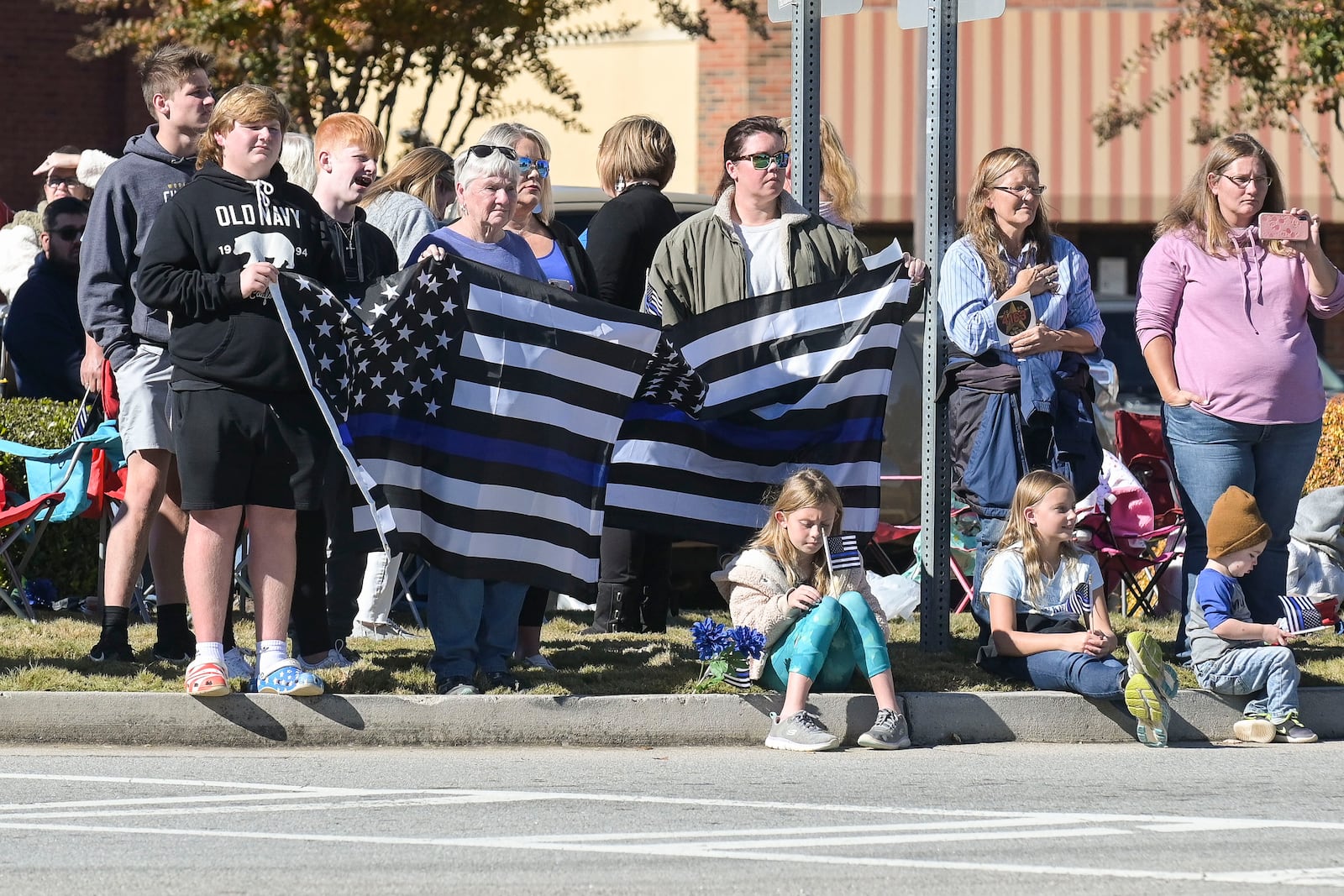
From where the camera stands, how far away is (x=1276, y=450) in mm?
8242

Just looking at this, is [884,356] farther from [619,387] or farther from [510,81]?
[510,81]

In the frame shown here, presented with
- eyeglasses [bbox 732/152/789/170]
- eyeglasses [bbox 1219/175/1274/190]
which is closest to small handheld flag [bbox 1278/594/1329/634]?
eyeglasses [bbox 1219/175/1274/190]

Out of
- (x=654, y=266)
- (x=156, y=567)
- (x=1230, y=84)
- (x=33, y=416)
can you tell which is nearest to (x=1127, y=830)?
(x=654, y=266)

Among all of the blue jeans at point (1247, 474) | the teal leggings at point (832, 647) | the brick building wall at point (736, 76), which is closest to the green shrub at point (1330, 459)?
the blue jeans at point (1247, 474)

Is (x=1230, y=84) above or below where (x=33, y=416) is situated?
above

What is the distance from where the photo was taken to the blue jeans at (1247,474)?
8.16 metres

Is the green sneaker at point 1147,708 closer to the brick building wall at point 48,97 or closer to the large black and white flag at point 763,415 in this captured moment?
the large black and white flag at point 763,415

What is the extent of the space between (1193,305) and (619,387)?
2498mm

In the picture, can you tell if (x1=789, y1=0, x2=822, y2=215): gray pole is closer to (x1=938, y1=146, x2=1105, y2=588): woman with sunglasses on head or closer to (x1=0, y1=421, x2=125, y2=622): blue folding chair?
(x1=938, y1=146, x2=1105, y2=588): woman with sunglasses on head

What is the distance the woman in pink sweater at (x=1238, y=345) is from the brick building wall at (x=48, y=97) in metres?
16.3

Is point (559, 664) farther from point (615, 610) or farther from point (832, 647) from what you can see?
point (832, 647)

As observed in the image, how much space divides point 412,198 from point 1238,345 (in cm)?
362

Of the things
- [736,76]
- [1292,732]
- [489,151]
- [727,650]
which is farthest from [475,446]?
[736,76]

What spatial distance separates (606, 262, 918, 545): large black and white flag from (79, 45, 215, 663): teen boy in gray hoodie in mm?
1809
